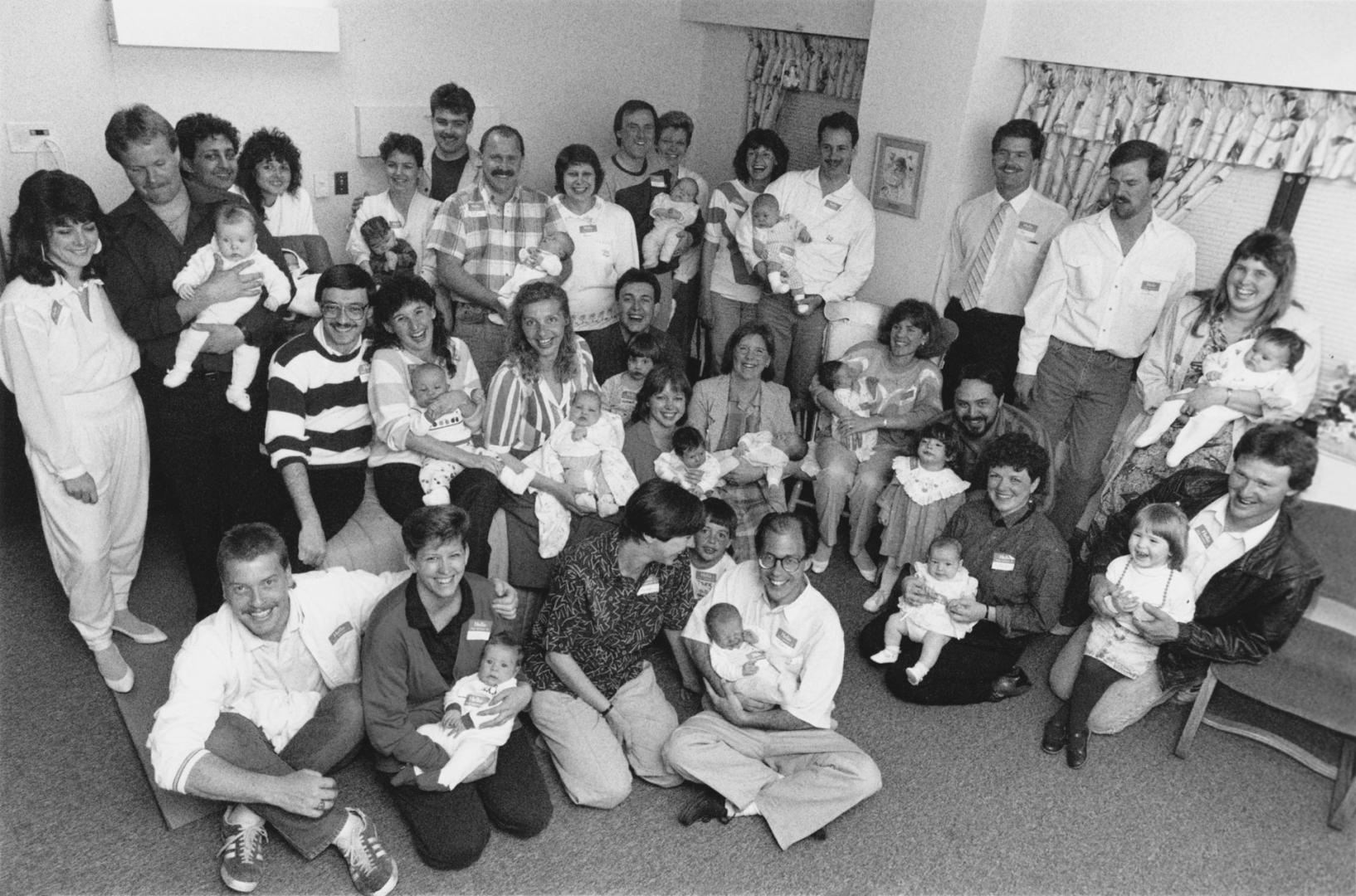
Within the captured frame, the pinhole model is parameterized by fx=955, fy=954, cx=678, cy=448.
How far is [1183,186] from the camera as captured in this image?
4.24m

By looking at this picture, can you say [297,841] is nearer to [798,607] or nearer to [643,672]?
[643,672]

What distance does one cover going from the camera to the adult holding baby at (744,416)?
4199 mm

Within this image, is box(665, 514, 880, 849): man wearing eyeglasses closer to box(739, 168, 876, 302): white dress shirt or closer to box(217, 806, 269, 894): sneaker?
box(217, 806, 269, 894): sneaker

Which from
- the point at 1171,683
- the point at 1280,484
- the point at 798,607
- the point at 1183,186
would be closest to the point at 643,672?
the point at 798,607

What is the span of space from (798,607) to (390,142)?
2996mm

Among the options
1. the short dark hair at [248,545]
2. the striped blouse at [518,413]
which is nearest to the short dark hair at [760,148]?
the striped blouse at [518,413]

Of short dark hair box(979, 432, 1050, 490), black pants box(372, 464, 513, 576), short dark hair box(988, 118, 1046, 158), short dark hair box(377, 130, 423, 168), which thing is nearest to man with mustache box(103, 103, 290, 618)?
black pants box(372, 464, 513, 576)

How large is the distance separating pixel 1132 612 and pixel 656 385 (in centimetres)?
200

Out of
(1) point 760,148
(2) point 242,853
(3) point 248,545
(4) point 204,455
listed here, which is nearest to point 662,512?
(3) point 248,545

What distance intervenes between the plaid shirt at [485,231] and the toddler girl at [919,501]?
6.47ft

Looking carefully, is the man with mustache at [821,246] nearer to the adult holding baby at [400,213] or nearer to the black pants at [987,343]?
the black pants at [987,343]

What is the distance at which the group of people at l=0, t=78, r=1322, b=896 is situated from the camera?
2.95 m

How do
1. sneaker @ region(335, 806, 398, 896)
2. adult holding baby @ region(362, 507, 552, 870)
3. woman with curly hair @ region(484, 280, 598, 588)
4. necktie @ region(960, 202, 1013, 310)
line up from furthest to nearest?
necktie @ region(960, 202, 1013, 310), woman with curly hair @ region(484, 280, 598, 588), adult holding baby @ region(362, 507, 552, 870), sneaker @ region(335, 806, 398, 896)

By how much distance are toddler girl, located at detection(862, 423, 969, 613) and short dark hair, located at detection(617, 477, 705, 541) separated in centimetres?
147
